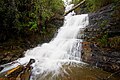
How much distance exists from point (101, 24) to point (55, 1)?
234 inches

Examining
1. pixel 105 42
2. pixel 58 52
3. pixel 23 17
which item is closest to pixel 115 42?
pixel 105 42

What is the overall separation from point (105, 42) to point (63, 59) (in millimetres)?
2339

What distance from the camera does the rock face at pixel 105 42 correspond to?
6.90 metres

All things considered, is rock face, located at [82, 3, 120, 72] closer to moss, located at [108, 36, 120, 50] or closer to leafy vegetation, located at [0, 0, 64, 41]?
moss, located at [108, 36, 120, 50]

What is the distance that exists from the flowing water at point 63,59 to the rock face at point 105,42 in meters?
0.41

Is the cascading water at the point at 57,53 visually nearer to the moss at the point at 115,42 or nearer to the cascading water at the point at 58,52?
the cascading water at the point at 58,52

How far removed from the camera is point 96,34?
8.39 m

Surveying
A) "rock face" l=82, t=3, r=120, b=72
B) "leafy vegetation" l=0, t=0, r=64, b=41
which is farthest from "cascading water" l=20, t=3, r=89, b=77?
"leafy vegetation" l=0, t=0, r=64, b=41

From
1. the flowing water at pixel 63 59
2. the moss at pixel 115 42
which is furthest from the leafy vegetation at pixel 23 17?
the moss at pixel 115 42

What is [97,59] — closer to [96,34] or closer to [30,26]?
[96,34]

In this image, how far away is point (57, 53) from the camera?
9039 mm

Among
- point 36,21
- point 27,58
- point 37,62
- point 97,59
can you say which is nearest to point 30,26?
point 36,21

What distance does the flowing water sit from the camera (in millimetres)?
6395

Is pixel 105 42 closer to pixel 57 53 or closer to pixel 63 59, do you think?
pixel 63 59
